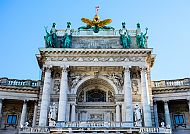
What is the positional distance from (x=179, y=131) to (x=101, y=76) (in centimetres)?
1060

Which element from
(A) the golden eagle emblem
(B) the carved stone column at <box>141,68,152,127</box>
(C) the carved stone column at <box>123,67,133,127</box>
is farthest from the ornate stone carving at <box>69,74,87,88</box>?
(A) the golden eagle emblem

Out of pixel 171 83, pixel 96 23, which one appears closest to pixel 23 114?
pixel 96 23

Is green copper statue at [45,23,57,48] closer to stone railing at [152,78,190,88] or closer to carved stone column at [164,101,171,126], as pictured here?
stone railing at [152,78,190,88]

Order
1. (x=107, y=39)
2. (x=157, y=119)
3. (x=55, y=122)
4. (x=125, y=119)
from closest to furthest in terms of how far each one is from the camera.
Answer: (x=55, y=122) < (x=125, y=119) < (x=157, y=119) < (x=107, y=39)

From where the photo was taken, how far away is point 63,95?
33.8m

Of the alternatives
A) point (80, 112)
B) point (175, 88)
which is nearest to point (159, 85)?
point (175, 88)

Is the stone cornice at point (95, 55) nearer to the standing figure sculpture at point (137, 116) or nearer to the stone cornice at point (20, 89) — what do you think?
the stone cornice at point (20, 89)

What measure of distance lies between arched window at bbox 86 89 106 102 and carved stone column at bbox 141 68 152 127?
5112 millimetres

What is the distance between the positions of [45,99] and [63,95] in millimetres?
1910

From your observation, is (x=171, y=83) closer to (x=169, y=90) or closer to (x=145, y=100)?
(x=169, y=90)

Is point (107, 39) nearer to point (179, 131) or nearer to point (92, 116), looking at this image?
point (92, 116)

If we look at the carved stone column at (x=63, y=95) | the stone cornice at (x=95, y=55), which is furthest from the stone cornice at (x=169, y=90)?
the carved stone column at (x=63, y=95)

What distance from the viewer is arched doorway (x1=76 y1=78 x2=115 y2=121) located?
35.4m

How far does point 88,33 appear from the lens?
127ft
